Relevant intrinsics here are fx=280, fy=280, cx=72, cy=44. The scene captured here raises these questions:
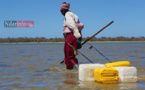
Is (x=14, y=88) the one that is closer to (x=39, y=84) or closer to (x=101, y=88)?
(x=39, y=84)

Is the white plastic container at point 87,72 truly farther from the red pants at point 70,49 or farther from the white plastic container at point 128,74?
the red pants at point 70,49

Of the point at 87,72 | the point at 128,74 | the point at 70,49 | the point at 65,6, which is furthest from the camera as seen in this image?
the point at 65,6

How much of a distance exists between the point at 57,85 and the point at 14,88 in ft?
2.62

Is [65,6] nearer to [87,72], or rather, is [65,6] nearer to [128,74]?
[87,72]

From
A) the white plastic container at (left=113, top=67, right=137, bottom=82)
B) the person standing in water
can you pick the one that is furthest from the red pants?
the white plastic container at (left=113, top=67, right=137, bottom=82)

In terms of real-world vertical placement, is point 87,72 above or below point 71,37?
below

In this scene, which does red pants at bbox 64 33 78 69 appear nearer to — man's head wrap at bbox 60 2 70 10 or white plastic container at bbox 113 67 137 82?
man's head wrap at bbox 60 2 70 10

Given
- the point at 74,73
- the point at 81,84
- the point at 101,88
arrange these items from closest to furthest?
1. the point at 101,88
2. the point at 81,84
3. the point at 74,73

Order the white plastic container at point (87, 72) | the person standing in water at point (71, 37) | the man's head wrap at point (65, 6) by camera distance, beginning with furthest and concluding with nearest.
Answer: the man's head wrap at point (65, 6)
the person standing in water at point (71, 37)
the white plastic container at point (87, 72)

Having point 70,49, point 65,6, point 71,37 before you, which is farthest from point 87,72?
point 65,6

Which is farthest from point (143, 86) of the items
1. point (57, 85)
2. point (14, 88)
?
point (14, 88)

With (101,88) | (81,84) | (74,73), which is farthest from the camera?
(74,73)

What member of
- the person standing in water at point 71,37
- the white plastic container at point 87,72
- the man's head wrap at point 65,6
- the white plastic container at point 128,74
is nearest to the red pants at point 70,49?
the person standing in water at point 71,37

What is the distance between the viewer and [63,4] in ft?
24.1
